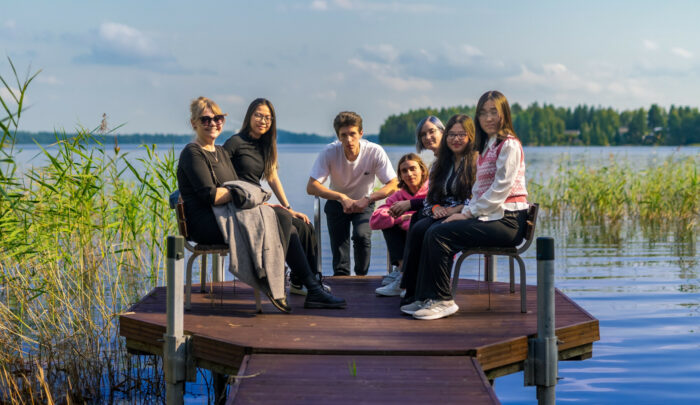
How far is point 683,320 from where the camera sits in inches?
314

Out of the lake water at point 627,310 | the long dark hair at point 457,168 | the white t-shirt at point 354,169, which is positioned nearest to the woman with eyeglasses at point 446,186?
the long dark hair at point 457,168

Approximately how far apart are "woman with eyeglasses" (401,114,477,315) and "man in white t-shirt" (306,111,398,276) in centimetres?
106

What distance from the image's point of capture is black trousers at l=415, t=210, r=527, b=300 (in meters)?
4.68

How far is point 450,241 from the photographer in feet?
15.4

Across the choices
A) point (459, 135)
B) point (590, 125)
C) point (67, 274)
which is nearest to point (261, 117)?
point (459, 135)

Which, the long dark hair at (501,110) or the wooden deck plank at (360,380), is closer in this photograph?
the wooden deck plank at (360,380)

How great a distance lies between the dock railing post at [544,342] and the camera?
4.00 metres

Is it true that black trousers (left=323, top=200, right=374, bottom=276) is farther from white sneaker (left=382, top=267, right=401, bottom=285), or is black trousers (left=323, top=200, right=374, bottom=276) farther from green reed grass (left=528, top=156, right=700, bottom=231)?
green reed grass (left=528, top=156, right=700, bottom=231)

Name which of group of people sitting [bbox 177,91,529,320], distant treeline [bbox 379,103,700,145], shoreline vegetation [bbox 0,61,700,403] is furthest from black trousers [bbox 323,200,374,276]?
distant treeline [bbox 379,103,700,145]

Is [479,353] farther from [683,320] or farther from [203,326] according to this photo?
[683,320]

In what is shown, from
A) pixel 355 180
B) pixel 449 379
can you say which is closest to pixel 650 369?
pixel 355 180

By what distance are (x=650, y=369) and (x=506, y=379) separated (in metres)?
1.19

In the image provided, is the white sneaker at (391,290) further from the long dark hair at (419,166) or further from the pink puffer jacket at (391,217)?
the long dark hair at (419,166)

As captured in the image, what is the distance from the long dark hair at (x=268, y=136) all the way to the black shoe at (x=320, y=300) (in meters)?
1.02
